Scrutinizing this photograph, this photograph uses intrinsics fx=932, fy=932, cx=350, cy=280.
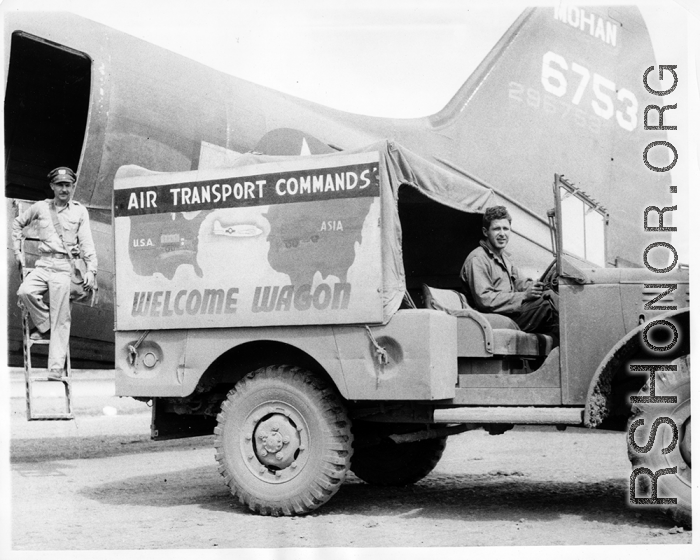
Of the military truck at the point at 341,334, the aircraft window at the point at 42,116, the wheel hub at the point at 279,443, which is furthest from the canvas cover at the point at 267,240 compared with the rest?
the aircraft window at the point at 42,116

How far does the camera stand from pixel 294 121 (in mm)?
Result: 10625

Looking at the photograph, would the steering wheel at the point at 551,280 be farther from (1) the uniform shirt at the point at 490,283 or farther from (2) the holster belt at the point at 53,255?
(2) the holster belt at the point at 53,255

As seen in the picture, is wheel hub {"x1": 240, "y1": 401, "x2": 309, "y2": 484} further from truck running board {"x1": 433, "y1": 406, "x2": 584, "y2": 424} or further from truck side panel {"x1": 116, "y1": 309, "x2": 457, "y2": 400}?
truck running board {"x1": 433, "y1": 406, "x2": 584, "y2": 424}

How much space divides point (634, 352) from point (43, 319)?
4.66 metres

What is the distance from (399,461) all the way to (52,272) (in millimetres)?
3181

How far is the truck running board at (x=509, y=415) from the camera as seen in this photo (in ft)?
18.1

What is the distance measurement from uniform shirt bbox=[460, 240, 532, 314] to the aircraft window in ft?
14.2

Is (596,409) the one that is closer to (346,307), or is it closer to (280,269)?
(346,307)

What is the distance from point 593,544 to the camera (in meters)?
5.18

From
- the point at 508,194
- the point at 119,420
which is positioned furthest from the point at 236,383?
the point at 119,420

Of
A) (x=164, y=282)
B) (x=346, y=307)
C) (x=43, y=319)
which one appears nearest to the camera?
(x=346, y=307)

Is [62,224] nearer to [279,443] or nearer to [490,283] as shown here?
[279,443]

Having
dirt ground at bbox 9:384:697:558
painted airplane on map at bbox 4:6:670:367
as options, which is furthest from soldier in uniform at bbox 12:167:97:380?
dirt ground at bbox 9:384:697:558

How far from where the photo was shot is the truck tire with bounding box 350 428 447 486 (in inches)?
290
